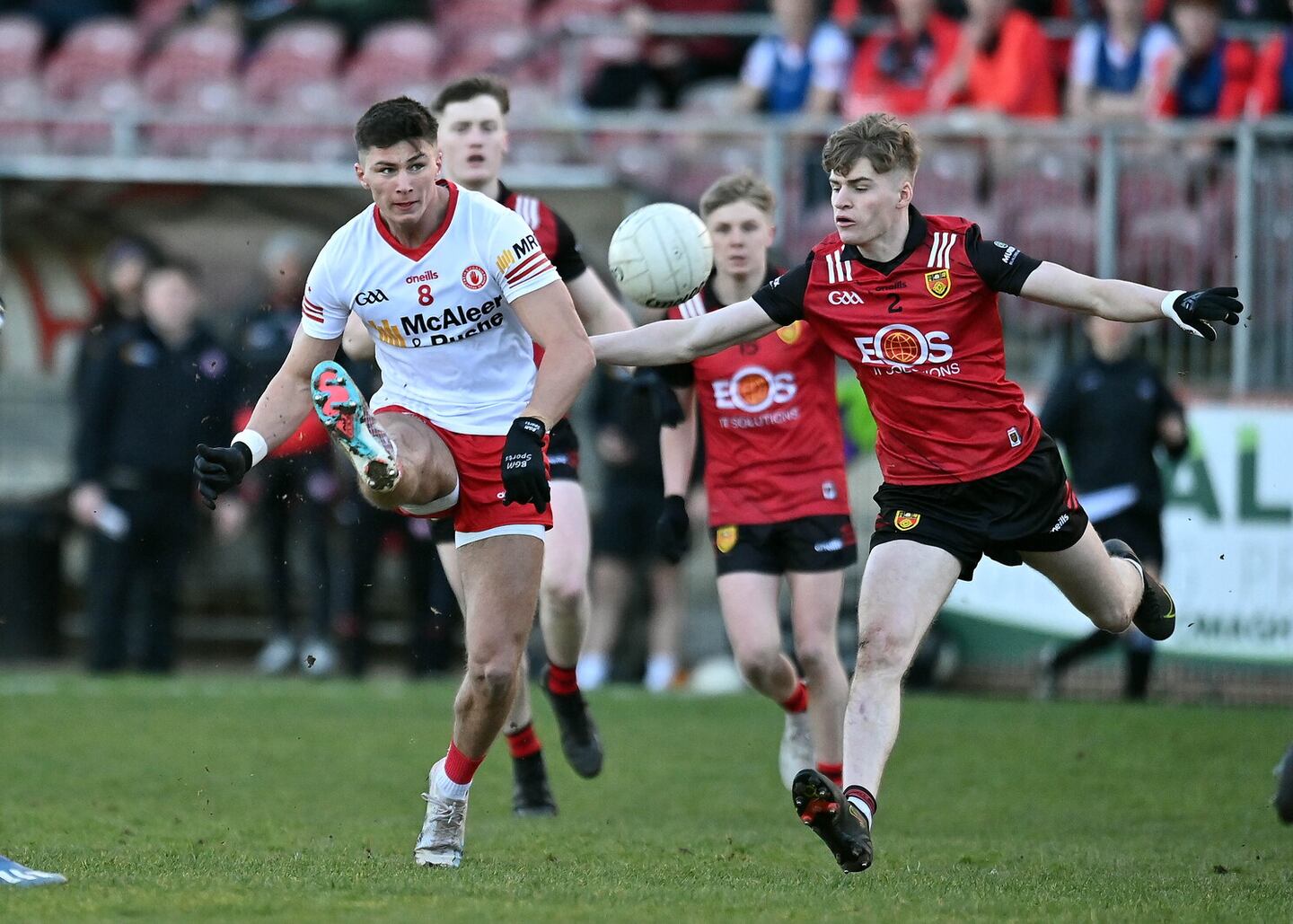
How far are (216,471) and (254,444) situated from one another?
1.01ft

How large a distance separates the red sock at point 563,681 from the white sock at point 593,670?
5327mm

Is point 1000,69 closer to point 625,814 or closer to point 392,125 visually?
point 625,814

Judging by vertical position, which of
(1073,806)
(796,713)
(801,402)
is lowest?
(1073,806)

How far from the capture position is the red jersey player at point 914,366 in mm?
6566

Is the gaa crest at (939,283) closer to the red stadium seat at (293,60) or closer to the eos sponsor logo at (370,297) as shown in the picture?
the eos sponsor logo at (370,297)

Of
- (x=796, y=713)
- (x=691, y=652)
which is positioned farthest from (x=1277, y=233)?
(x=796, y=713)

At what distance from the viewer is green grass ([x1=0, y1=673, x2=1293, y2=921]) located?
5.89m

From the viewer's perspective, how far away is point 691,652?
14.8 meters

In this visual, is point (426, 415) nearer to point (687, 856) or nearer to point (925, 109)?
point (687, 856)

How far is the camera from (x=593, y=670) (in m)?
14.3

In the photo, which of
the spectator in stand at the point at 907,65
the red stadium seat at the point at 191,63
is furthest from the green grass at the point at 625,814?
the red stadium seat at the point at 191,63

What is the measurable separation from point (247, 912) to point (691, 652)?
9.39 m

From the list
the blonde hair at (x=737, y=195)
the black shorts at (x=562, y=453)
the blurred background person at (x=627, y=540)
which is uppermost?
the blonde hair at (x=737, y=195)

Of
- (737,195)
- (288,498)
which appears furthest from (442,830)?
(288,498)
